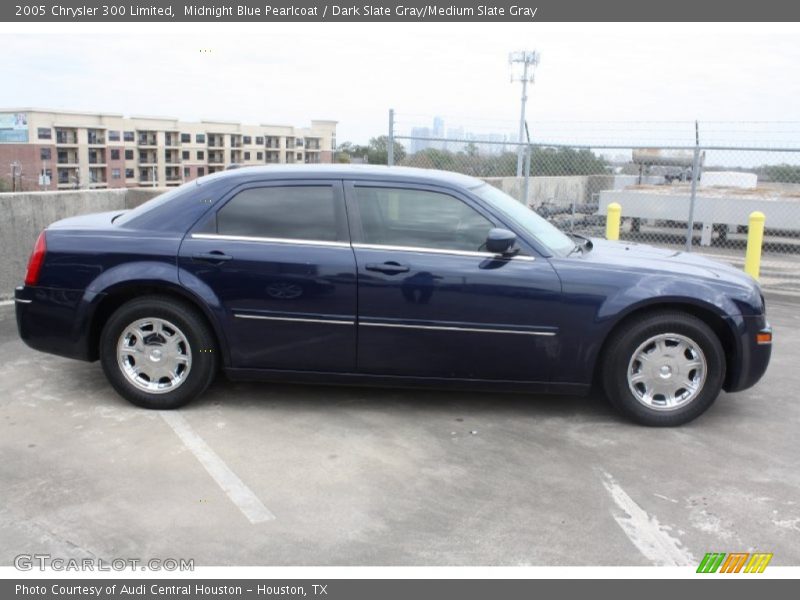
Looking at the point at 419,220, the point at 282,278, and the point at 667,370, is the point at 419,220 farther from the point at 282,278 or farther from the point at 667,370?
the point at 667,370

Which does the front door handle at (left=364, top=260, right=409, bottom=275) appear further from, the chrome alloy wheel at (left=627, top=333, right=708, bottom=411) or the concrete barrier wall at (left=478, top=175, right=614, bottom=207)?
the concrete barrier wall at (left=478, top=175, right=614, bottom=207)

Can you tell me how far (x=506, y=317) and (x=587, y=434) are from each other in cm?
91

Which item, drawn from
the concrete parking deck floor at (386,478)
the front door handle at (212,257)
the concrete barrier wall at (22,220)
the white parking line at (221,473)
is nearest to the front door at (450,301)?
the concrete parking deck floor at (386,478)

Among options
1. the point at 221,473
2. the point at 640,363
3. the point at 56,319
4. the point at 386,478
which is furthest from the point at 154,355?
the point at 640,363

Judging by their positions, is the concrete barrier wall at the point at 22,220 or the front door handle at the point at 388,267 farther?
the concrete barrier wall at the point at 22,220

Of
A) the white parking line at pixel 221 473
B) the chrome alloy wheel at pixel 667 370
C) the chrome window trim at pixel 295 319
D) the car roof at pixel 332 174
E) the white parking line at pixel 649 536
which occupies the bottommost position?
the white parking line at pixel 649 536

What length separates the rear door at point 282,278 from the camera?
15.7ft

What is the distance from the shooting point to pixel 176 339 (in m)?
4.87

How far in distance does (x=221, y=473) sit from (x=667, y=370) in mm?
2890

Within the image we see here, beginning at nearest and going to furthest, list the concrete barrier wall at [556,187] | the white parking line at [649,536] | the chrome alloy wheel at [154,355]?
the white parking line at [649,536] → the chrome alloy wheel at [154,355] → the concrete barrier wall at [556,187]

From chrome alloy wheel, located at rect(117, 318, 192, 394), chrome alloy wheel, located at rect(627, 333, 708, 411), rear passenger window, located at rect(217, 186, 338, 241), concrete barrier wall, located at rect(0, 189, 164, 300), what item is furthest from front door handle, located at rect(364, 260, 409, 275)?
concrete barrier wall, located at rect(0, 189, 164, 300)

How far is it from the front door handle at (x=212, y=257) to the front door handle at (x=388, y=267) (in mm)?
924

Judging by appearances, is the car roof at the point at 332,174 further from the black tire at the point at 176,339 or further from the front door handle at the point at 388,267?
the black tire at the point at 176,339

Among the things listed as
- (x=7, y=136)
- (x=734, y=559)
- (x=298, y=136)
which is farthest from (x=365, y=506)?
(x=7, y=136)
